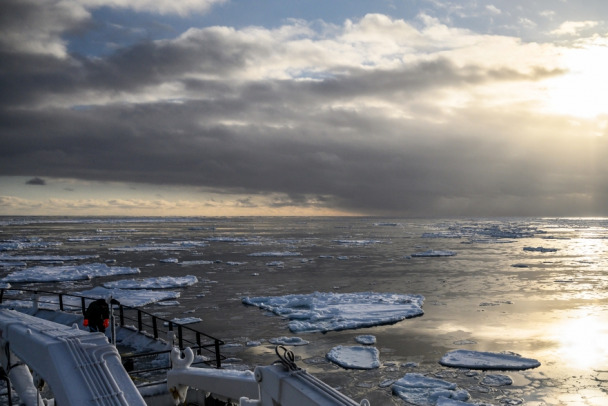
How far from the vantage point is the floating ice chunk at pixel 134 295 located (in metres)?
27.5

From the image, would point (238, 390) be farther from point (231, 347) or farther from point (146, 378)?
point (231, 347)

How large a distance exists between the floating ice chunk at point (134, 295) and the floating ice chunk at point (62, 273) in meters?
7.92

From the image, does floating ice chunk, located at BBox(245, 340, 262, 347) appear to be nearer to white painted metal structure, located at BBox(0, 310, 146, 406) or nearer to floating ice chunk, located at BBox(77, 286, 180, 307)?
floating ice chunk, located at BBox(77, 286, 180, 307)

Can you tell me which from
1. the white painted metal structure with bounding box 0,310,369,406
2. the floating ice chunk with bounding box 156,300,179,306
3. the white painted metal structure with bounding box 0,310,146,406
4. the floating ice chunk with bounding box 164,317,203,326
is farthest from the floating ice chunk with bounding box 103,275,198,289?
the white painted metal structure with bounding box 0,310,146,406

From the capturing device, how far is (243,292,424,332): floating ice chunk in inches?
867

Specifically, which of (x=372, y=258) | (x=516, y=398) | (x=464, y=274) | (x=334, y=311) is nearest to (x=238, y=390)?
(x=516, y=398)

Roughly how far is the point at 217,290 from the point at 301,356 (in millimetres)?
15933

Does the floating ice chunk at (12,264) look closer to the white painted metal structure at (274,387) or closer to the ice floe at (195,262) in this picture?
the ice floe at (195,262)

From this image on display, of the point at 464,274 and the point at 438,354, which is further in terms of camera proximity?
the point at 464,274

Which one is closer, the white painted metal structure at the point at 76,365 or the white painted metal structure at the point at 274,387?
the white painted metal structure at the point at 274,387

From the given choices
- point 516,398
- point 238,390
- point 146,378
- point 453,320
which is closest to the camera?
point 238,390

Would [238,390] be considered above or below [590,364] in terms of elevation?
above

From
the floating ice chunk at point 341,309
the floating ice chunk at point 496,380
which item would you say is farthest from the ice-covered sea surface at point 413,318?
the floating ice chunk at point 341,309

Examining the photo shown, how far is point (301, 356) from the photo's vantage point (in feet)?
55.9
